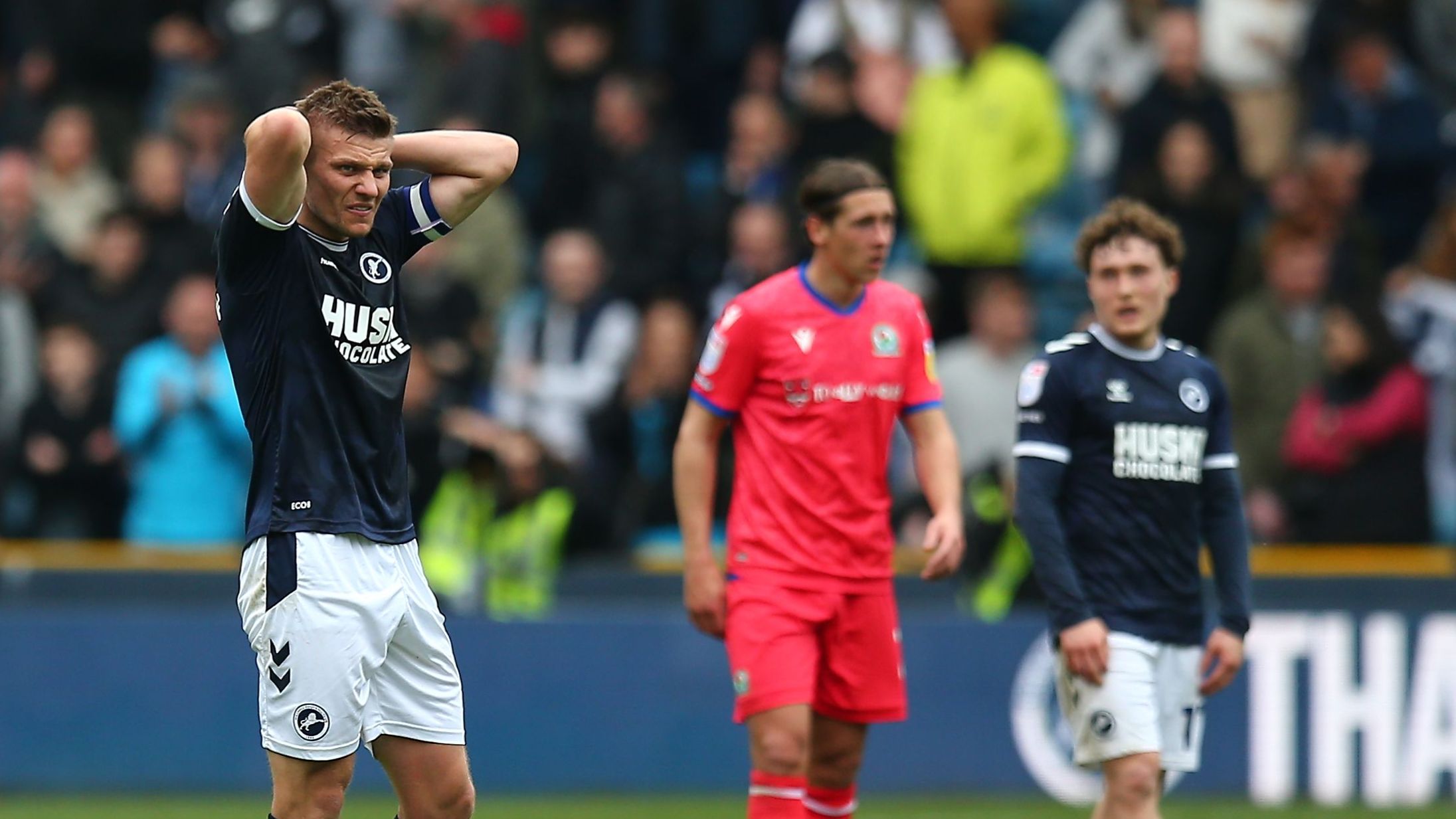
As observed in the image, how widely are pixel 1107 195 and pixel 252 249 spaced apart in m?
8.58

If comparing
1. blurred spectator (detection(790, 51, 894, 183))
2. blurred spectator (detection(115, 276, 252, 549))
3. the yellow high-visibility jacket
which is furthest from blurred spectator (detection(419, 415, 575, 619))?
the yellow high-visibility jacket

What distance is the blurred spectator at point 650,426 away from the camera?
12.7 meters

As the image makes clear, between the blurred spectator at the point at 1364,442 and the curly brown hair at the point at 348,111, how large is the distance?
749cm

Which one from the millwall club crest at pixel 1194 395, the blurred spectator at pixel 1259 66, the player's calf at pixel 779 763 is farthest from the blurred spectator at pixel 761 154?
the player's calf at pixel 779 763

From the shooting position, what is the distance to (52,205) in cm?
1438

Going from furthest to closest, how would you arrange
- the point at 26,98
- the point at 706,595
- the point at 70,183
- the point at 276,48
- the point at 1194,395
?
the point at 26,98
the point at 276,48
the point at 70,183
the point at 706,595
the point at 1194,395

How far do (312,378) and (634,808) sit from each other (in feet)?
17.7

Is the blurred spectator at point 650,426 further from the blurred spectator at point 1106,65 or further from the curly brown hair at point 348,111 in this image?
the curly brown hair at point 348,111

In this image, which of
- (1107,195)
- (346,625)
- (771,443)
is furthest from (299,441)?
(1107,195)

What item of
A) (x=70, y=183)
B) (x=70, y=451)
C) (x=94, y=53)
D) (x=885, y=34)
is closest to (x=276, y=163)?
(x=70, y=451)

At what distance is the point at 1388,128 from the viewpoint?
13.8 meters

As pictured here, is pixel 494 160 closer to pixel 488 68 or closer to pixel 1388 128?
pixel 488 68

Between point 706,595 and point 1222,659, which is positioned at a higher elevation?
point 706,595

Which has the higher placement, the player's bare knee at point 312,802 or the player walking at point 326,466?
the player walking at point 326,466
